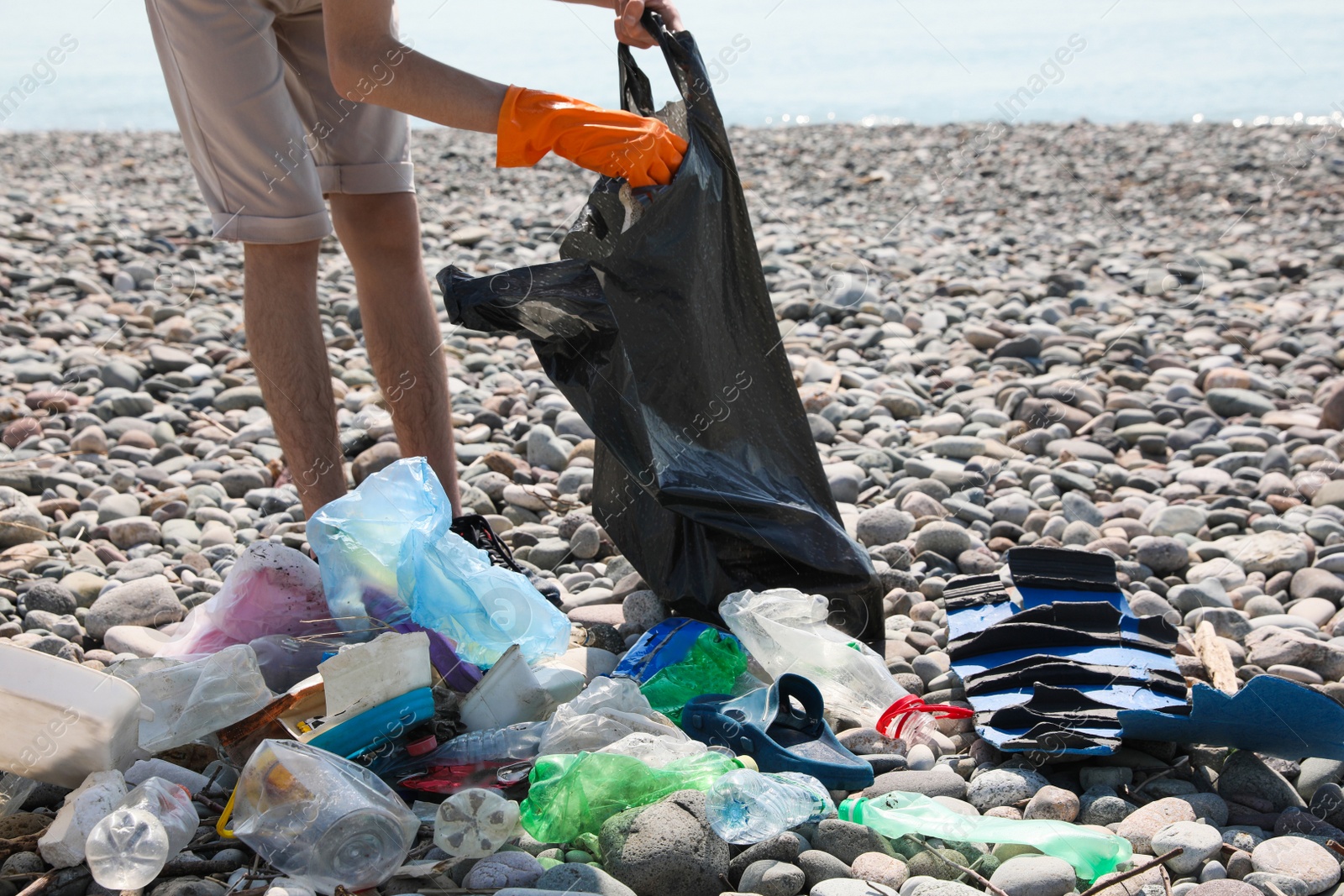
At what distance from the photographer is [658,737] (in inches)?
72.7

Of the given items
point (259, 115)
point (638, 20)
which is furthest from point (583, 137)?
point (259, 115)

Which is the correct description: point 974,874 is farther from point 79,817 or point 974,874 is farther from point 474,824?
point 79,817

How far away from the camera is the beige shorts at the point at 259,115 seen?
2.38 meters

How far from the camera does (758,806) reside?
5.52 ft

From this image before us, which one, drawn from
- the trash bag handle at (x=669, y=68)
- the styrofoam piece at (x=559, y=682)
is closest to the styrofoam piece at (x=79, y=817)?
the styrofoam piece at (x=559, y=682)

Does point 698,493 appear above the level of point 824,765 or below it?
above

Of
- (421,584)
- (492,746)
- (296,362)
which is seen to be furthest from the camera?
(296,362)

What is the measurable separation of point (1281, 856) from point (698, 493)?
1141 mm

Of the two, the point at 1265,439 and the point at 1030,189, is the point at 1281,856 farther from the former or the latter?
the point at 1030,189

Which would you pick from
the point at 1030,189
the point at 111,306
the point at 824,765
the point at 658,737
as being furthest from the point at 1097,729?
the point at 1030,189

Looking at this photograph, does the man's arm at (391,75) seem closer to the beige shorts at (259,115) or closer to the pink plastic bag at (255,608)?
the beige shorts at (259,115)

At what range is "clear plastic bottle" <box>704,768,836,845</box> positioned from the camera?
1654 millimetres

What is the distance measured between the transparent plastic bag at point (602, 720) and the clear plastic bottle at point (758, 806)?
0.71 feet

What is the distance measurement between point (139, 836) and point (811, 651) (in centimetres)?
118
